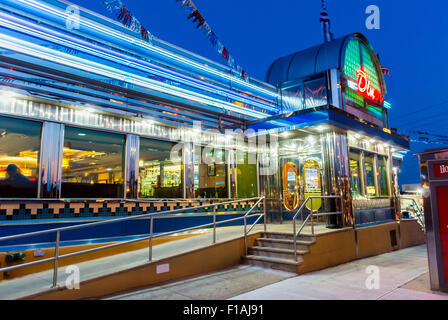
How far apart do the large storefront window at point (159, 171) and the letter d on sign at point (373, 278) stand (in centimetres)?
472

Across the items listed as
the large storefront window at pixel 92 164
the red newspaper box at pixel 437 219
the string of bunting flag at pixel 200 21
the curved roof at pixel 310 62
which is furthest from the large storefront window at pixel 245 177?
the red newspaper box at pixel 437 219

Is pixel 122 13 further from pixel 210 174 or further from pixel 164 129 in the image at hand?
pixel 210 174

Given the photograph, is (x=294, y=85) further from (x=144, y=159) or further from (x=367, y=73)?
(x=144, y=159)

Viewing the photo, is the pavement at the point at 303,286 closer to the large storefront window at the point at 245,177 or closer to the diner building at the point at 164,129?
the diner building at the point at 164,129

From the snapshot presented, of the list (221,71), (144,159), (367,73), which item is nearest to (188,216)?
(144,159)

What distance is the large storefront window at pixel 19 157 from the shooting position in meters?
5.80

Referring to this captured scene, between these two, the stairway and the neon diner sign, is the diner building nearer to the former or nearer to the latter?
the neon diner sign

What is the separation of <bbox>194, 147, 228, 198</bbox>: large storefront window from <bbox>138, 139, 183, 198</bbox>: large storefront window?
0.57 m

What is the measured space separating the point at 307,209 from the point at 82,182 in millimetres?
6518

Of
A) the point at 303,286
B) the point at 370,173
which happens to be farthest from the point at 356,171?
the point at 303,286

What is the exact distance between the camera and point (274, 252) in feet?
23.4

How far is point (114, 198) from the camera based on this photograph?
7086 millimetres

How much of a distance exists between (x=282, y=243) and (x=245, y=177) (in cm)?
342

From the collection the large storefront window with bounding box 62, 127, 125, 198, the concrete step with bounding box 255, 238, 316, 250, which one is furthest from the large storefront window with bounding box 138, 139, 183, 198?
the concrete step with bounding box 255, 238, 316, 250
